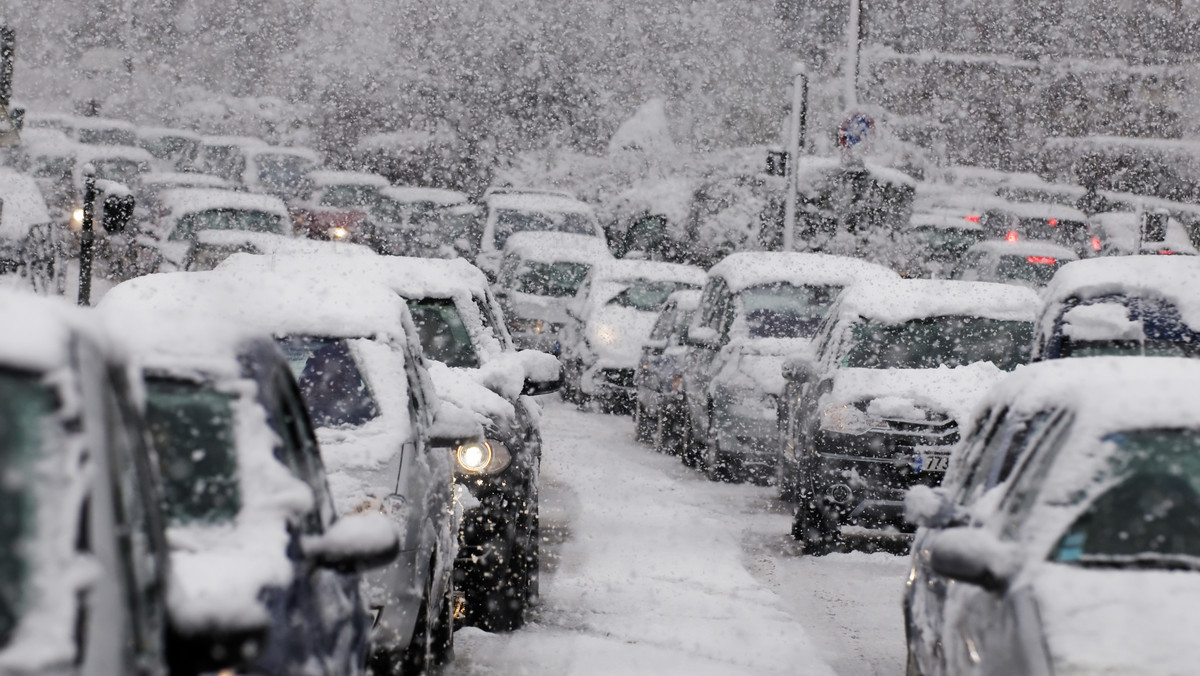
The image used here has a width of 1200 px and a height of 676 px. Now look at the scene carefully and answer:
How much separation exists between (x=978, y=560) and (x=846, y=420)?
252 inches

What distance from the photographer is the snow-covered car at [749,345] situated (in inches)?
529

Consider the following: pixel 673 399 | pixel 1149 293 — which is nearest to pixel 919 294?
pixel 1149 293

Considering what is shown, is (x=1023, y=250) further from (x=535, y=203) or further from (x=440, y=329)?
(x=440, y=329)

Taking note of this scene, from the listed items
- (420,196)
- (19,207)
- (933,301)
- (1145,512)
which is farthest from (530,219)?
(1145,512)

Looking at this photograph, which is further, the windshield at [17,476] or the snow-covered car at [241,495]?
the snow-covered car at [241,495]

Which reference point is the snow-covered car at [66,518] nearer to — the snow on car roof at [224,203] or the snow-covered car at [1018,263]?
the snow on car roof at [224,203]

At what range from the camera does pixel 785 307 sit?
14453mm

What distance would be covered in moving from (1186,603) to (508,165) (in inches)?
1433

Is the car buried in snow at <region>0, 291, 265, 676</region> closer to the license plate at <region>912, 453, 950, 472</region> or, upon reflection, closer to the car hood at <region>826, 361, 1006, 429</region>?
the license plate at <region>912, 453, 950, 472</region>

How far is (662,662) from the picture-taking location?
771cm

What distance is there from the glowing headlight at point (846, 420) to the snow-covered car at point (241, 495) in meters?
6.82

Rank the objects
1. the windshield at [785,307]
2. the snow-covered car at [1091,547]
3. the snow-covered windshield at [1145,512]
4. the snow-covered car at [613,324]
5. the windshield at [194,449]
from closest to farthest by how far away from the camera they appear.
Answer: the windshield at [194,449]
the snow-covered car at [1091,547]
the snow-covered windshield at [1145,512]
the windshield at [785,307]
the snow-covered car at [613,324]

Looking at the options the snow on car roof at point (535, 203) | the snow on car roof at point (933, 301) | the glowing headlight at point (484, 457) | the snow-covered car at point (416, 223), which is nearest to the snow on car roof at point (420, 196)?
the snow-covered car at point (416, 223)

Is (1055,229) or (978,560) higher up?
(978,560)
